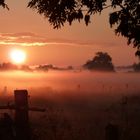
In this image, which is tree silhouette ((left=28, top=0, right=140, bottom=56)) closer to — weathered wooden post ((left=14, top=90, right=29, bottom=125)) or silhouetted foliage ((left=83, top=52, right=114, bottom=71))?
weathered wooden post ((left=14, top=90, right=29, bottom=125))

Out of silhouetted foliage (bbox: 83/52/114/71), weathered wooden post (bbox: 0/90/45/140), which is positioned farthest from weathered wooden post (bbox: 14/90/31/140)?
silhouetted foliage (bbox: 83/52/114/71)

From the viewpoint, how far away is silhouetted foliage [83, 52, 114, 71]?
171625mm

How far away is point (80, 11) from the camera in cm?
1520

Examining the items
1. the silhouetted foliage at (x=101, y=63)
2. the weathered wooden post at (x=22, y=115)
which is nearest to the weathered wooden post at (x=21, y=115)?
the weathered wooden post at (x=22, y=115)

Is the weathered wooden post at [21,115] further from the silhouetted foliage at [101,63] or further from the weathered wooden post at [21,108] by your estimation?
the silhouetted foliage at [101,63]

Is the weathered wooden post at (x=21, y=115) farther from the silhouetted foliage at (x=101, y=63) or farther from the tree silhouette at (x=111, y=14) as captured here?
the silhouetted foliage at (x=101, y=63)

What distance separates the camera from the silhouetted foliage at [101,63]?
171625mm

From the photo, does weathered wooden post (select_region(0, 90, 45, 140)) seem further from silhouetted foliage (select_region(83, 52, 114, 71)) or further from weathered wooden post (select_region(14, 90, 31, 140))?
silhouetted foliage (select_region(83, 52, 114, 71))

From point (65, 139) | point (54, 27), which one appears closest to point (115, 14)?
point (54, 27)

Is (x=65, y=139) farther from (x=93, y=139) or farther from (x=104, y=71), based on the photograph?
(x=104, y=71)

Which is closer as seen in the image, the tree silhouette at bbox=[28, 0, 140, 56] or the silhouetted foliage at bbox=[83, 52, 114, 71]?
the tree silhouette at bbox=[28, 0, 140, 56]

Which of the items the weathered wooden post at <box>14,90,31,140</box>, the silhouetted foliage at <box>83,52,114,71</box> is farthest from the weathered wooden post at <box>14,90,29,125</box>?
the silhouetted foliage at <box>83,52,114,71</box>

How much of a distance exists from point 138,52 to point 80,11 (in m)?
2.27

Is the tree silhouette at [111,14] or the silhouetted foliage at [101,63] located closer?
the tree silhouette at [111,14]
